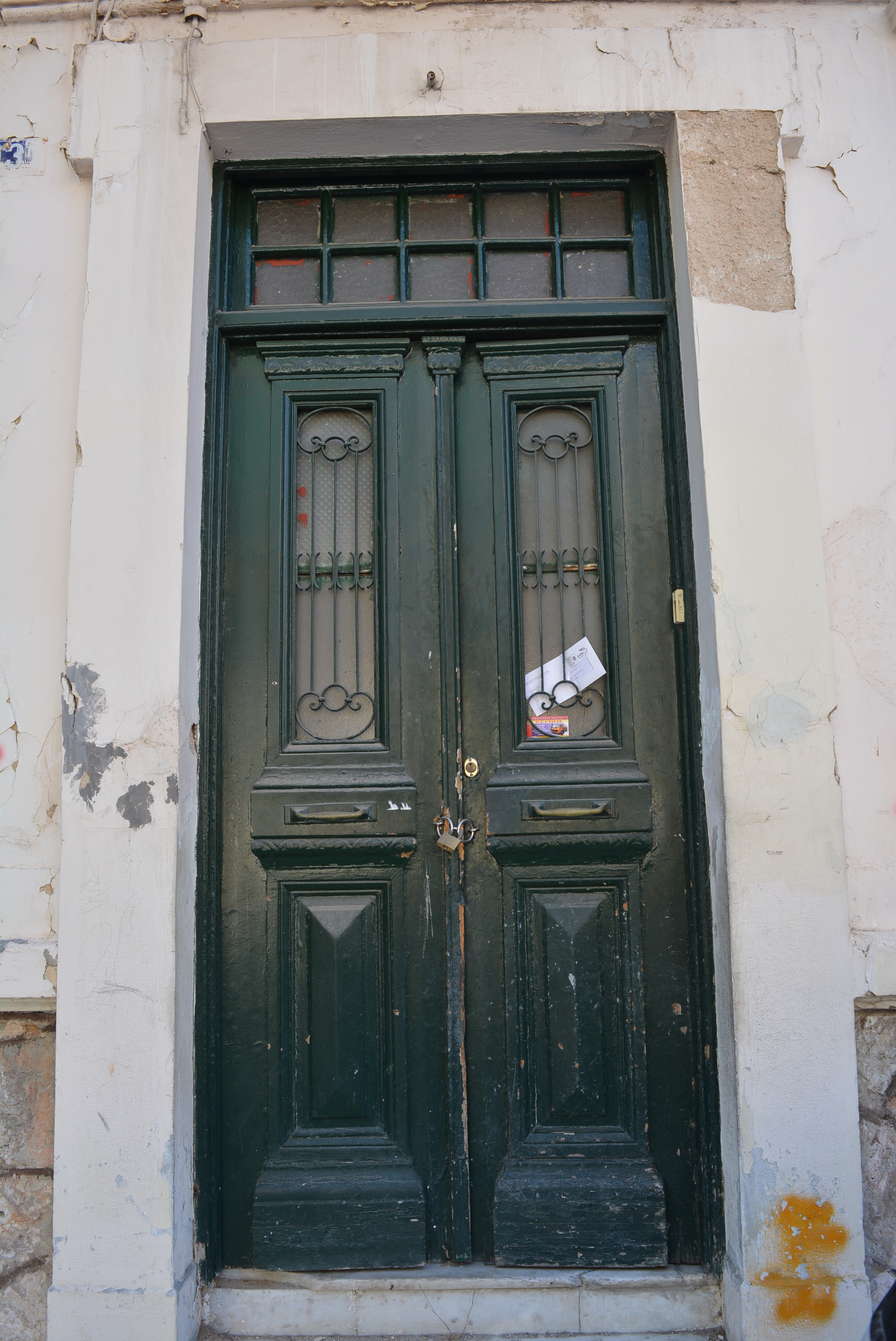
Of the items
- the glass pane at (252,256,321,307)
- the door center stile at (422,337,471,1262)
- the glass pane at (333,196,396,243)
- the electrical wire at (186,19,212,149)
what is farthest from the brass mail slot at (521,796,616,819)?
the electrical wire at (186,19,212,149)

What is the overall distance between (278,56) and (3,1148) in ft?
11.6

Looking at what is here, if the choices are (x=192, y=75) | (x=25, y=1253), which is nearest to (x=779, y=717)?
(x=25, y=1253)

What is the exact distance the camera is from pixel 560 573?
278 cm

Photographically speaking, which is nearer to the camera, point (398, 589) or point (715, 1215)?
point (715, 1215)

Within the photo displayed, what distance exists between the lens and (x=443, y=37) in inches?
108

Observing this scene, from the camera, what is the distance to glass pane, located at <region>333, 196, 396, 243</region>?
2.93m

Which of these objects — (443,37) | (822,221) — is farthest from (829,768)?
(443,37)

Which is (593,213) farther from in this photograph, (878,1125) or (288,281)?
(878,1125)

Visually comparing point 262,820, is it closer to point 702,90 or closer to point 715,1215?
point 715,1215

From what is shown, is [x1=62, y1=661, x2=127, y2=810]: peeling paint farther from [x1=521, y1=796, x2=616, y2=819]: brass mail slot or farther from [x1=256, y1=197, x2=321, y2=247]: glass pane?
[x1=256, y1=197, x2=321, y2=247]: glass pane

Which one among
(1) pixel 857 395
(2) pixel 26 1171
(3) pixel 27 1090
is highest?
(1) pixel 857 395

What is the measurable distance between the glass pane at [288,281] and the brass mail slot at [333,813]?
1.73m

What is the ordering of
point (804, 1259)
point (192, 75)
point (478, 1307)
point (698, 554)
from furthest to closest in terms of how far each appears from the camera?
point (192, 75), point (698, 554), point (478, 1307), point (804, 1259)

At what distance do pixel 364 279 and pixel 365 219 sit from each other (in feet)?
0.78
